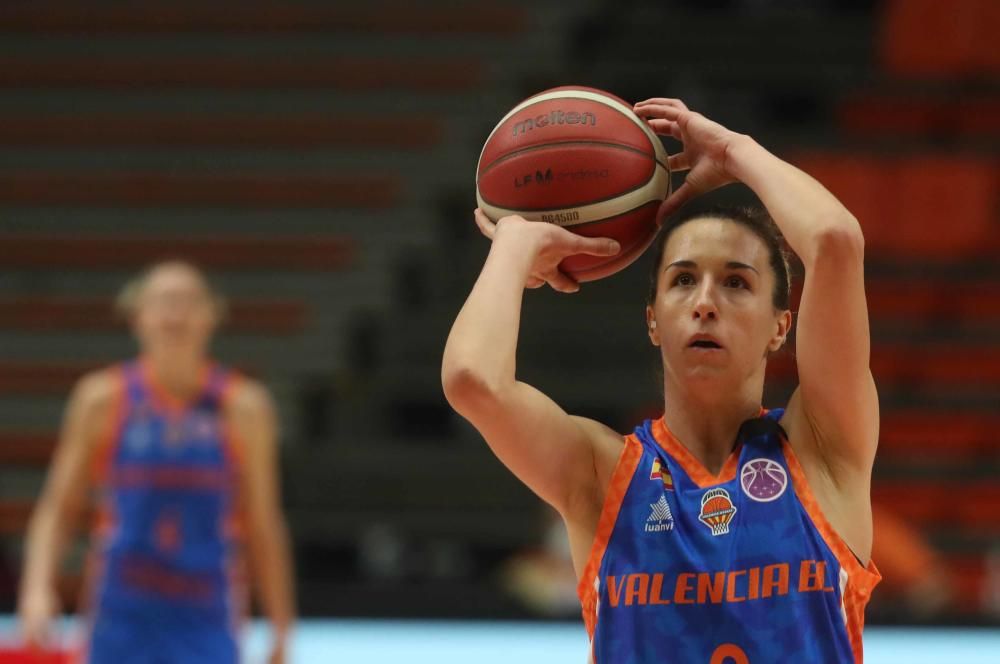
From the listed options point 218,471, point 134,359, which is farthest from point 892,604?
point 134,359

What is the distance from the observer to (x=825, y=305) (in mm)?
2279

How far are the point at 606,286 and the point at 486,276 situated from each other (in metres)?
7.87

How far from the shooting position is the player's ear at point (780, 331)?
8.04 ft

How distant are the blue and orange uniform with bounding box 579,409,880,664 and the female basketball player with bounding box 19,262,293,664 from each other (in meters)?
2.59

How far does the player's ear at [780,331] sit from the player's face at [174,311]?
2944 millimetres

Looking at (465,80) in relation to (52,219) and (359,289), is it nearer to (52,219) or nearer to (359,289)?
(359,289)

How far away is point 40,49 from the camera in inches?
504

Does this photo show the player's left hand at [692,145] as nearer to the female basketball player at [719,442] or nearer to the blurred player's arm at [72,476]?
the female basketball player at [719,442]

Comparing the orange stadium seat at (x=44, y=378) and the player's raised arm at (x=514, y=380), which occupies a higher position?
the orange stadium seat at (x=44, y=378)

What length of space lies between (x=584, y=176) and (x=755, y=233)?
0.32 meters

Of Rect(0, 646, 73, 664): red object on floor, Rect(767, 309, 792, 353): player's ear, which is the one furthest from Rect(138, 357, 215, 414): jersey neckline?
Rect(767, 309, 792, 353): player's ear

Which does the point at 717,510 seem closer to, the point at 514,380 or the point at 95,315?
the point at 514,380

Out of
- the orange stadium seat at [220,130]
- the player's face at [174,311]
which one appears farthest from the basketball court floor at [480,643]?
the orange stadium seat at [220,130]

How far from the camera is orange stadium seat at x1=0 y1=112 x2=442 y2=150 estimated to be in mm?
11898
